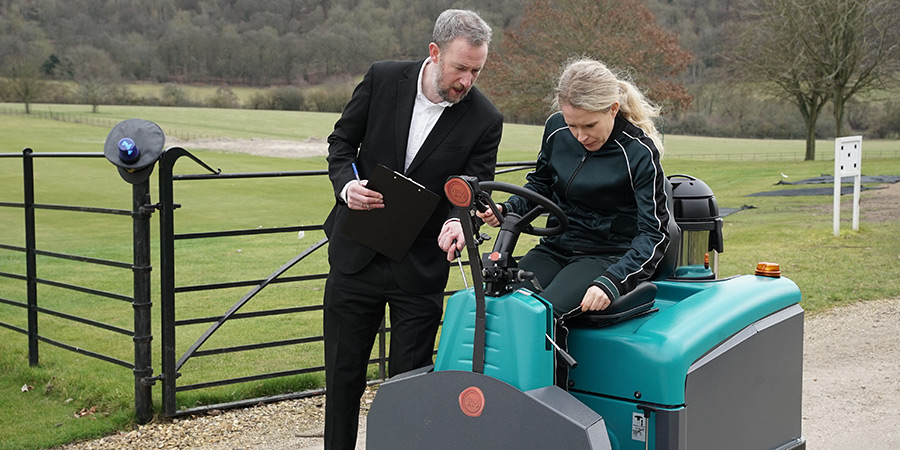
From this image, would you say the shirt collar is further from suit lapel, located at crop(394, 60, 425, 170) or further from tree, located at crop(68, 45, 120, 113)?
tree, located at crop(68, 45, 120, 113)

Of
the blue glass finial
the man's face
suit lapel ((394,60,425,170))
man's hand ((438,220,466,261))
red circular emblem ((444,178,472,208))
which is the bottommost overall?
man's hand ((438,220,466,261))

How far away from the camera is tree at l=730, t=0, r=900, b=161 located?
29078 mm

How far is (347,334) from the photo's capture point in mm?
3176

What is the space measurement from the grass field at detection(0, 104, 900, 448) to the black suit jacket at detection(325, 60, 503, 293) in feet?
7.11

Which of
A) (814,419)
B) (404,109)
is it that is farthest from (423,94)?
(814,419)

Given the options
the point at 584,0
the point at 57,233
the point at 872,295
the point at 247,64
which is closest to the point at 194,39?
the point at 247,64

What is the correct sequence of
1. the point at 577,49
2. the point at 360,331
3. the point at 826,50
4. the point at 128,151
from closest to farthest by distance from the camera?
the point at 360,331 → the point at 128,151 → the point at 826,50 → the point at 577,49

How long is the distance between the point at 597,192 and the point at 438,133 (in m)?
0.64

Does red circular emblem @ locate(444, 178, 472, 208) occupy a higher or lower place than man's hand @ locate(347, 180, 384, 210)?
higher

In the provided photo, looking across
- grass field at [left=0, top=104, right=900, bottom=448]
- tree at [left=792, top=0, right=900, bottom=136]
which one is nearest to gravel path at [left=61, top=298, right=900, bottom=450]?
grass field at [left=0, top=104, right=900, bottom=448]

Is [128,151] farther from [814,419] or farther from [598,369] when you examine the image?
[814,419]

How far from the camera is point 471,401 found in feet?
7.63

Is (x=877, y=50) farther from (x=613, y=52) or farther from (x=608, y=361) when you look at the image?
(x=608, y=361)

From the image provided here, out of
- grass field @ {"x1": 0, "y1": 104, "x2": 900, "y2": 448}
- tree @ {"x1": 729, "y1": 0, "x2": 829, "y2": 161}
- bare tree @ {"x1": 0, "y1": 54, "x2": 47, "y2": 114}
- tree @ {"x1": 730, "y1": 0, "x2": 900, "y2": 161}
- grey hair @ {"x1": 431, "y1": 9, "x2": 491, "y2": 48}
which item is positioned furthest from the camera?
bare tree @ {"x1": 0, "y1": 54, "x2": 47, "y2": 114}
